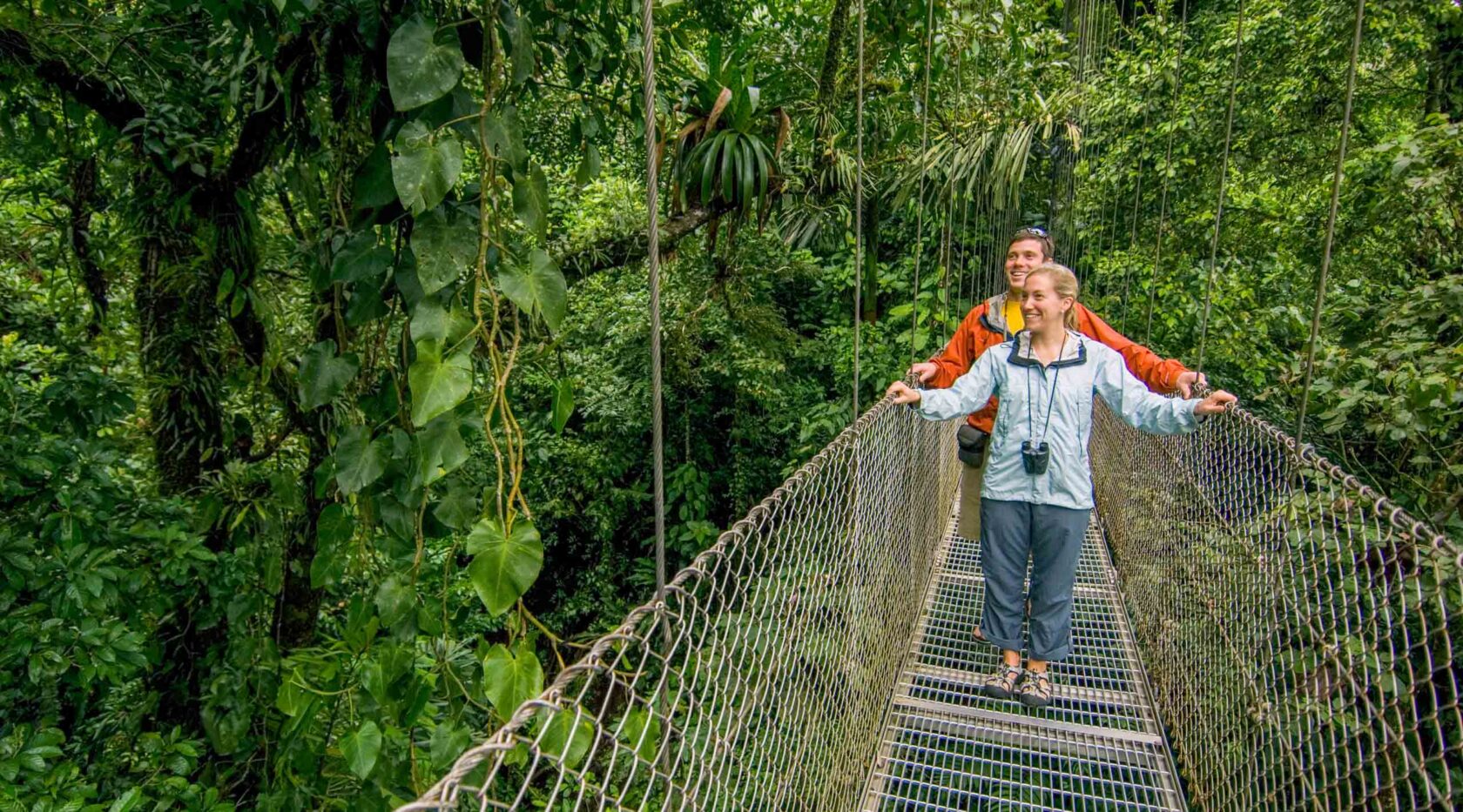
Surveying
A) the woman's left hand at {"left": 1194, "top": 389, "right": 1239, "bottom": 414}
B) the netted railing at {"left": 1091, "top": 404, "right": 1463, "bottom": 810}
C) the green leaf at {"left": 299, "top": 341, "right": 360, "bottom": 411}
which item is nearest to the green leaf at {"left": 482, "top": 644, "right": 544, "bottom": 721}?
the green leaf at {"left": 299, "top": 341, "right": 360, "bottom": 411}

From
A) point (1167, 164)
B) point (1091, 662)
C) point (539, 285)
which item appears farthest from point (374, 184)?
point (1167, 164)

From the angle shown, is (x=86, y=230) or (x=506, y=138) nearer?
(x=506, y=138)

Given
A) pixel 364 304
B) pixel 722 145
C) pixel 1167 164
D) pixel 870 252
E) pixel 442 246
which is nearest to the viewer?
pixel 442 246

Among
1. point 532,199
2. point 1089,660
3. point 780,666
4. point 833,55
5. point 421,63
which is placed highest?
point 833,55

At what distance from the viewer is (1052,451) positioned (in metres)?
1.58

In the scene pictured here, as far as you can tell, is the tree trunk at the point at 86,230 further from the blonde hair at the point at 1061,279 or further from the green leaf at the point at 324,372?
the blonde hair at the point at 1061,279

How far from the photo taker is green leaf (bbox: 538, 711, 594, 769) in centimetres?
65

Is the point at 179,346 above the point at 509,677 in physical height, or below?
above

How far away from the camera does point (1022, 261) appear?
1917 mm

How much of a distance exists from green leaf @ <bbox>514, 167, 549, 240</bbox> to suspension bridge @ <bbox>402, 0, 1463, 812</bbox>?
0.12 m

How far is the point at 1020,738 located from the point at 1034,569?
0.33m

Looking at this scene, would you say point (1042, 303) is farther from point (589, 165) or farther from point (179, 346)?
point (179, 346)

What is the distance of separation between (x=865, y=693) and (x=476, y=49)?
1.20 meters

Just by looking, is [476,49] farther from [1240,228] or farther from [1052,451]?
[1240,228]
